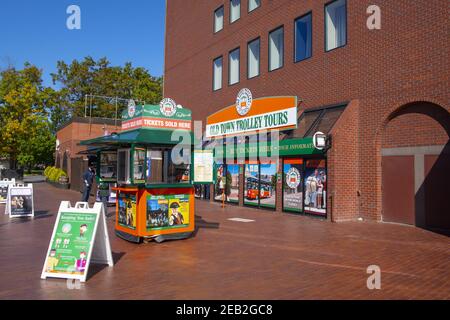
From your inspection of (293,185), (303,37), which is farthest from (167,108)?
(303,37)

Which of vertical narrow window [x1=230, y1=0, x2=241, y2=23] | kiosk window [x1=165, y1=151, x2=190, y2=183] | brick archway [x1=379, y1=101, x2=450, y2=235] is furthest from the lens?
vertical narrow window [x1=230, y1=0, x2=241, y2=23]

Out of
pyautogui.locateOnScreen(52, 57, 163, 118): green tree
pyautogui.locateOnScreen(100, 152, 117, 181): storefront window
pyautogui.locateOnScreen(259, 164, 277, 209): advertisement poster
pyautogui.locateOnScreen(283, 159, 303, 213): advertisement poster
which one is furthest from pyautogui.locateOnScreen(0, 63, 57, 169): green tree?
pyautogui.locateOnScreen(283, 159, 303, 213): advertisement poster

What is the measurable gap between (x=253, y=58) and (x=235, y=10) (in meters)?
3.37

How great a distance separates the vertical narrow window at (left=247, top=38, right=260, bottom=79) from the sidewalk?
9.72m

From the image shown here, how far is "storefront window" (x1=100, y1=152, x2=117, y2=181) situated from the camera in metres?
13.2

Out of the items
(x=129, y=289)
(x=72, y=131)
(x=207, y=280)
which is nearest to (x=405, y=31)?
(x=207, y=280)

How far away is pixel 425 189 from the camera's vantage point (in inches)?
478

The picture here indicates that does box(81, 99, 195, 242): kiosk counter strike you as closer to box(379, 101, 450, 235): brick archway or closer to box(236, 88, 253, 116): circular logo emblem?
box(379, 101, 450, 235): brick archway

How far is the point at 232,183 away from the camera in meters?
19.6

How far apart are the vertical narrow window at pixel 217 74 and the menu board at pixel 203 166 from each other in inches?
484

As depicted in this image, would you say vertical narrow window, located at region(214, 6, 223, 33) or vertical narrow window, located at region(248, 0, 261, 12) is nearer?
vertical narrow window, located at region(248, 0, 261, 12)

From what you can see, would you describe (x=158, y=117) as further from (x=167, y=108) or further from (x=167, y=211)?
(x=167, y=211)

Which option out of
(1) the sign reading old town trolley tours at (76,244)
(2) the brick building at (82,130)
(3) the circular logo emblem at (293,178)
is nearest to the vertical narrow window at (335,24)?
(3) the circular logo emblem at (293,178)
